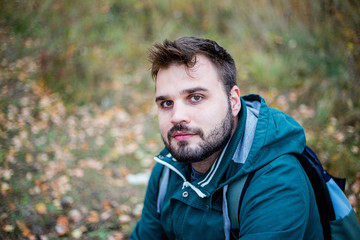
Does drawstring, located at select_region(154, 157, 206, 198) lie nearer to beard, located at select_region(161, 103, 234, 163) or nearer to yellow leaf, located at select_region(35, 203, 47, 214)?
beard, located at select_region(161, 103, 234, 163)

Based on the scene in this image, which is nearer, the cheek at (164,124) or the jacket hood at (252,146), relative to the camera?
the jacket hood at (252,146)

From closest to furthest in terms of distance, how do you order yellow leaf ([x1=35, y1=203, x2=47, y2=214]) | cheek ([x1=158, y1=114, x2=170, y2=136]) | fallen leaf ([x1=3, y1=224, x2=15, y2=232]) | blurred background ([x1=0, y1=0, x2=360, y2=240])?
cheek ([x1=158, y1=114, x2=170, y2=136]) < fallen leaf ([x1=3, y1=224, x2=15, y2=232]) < yellow leaf ([x1=35, y1=203, x2=47, y2=214]) < blurred background ([x1=0, y1=0, x2=360, y2=240])

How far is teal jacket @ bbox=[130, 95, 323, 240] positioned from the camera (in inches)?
55.1

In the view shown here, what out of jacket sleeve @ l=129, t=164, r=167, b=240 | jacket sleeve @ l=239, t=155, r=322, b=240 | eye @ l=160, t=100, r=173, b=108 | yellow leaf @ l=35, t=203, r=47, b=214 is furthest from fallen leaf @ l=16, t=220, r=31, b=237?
jacket sleeve @ l=239, t=155, r=322, b=240

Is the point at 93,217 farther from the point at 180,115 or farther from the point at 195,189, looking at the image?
the point at 180,115

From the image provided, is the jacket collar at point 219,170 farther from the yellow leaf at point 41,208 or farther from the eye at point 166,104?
the yellow leaf at point 41,208

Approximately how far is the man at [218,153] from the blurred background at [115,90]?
161cm

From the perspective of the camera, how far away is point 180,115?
1754 mm

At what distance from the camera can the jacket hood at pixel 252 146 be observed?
157 centimetres

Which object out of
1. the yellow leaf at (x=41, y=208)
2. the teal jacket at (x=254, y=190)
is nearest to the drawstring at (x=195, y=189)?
the teal jacket at (x=254, y=190)

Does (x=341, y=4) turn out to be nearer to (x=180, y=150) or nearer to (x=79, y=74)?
(x=180, y=150)

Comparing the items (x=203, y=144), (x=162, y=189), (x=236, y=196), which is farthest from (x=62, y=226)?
(x=236, y=196)

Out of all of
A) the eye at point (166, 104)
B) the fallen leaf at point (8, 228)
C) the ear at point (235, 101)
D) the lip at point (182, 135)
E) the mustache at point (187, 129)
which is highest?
the ear at point (235, 101)

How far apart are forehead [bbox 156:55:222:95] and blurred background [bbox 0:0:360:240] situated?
2.01m
